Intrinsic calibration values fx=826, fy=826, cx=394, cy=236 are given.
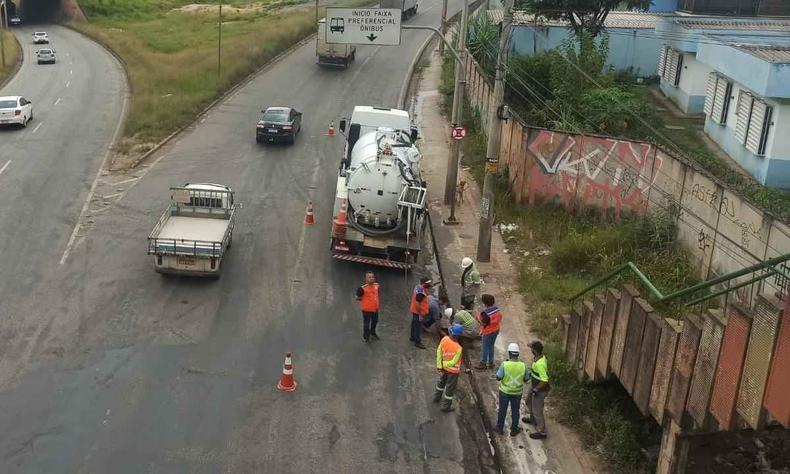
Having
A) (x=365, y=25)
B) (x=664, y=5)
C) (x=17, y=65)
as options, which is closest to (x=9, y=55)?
(x=17, y=65)

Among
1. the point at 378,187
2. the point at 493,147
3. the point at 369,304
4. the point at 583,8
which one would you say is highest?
the point at 583,8

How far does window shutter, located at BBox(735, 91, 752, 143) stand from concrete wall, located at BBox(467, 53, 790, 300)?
95.7 inches

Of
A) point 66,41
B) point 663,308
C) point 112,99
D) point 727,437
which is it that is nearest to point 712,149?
point 663,308

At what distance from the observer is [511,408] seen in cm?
1366

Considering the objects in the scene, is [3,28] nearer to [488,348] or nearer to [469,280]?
[469,280]

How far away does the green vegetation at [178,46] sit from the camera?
38634mm

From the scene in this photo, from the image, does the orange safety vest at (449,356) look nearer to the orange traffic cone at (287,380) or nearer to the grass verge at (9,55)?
the orange traffic cone at (287,380)

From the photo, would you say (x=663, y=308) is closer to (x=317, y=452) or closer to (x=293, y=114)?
(x=317, y=452)

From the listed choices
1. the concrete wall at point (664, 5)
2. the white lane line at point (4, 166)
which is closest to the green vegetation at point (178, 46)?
the white lane line at point (4, 166)

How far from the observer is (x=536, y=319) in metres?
17.9

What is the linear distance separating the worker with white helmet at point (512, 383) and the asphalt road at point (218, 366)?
864 millimetres

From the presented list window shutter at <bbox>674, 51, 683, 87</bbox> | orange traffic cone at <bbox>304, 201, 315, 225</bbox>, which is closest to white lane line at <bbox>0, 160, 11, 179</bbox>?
orange traffic cone at <bbox>304, 201, 315, 225</bbox>

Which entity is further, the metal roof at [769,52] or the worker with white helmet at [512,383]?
the metal roof at [769,52]

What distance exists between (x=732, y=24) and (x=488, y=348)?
33757 mm
